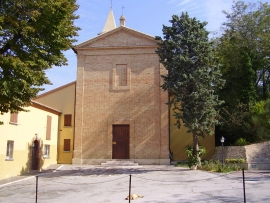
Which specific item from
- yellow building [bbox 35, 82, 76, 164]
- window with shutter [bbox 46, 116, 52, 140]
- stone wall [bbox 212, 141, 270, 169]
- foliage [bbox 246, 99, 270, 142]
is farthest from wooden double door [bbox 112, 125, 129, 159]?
foliage [bbox 246, 99, 270, 142]

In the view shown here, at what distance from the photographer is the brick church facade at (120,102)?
26578mm

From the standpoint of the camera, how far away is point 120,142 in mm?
27016

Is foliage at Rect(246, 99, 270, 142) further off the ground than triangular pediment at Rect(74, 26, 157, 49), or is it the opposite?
triangular pediment at Rect(74, 26, 157, 49)

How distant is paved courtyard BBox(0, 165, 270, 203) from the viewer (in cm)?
1312

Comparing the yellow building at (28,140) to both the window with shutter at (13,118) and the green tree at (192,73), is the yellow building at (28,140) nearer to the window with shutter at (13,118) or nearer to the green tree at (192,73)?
the window with shutter at (13,118)

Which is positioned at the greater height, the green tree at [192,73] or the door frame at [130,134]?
the green tree at [192,73]

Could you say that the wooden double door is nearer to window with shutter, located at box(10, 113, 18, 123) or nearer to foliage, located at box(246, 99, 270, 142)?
window with shutter, located at box(10, 113, 18, 123)

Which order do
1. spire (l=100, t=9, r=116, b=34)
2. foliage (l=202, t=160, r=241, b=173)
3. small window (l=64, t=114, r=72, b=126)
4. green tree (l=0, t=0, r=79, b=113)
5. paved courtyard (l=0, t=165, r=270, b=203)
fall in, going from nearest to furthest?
A: green tree (l=0, t=0, r=79, b=113) < paved courtyard (l=0, t=165, r=270, b=203) < foliage (l=202, t=160, r=241, b=173) < small window (l=64, t=114, r=72, b=126) < spire (l=100, t=9, r=116, b=34)

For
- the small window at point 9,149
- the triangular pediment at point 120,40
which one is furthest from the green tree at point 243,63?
the small window at point 9,149

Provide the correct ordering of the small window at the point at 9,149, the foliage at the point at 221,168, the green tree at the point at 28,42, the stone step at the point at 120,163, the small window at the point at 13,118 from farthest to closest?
the stone step at the point at 120,163 → the foliage at the point at 221,168 → the small window at the point at 13,118 → the small window at the point at 9,149 → the green tree at the point at 28,42

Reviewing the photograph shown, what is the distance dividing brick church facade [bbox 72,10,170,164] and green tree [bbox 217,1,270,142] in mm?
5997

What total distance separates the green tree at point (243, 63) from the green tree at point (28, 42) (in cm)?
1769

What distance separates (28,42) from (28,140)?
1173 cm

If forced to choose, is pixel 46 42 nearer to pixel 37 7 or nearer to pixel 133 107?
pixel 37 7
